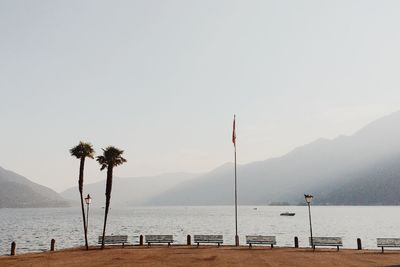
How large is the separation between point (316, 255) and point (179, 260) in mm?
10802

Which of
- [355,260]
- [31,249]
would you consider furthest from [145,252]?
[31,249]

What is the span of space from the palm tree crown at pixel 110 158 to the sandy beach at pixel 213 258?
1029cm

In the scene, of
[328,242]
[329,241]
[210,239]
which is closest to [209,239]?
[210,239]

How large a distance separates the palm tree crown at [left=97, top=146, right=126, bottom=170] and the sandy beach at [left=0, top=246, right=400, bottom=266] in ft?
33.8

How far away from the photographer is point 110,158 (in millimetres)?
40156

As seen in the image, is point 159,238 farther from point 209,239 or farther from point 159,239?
point 209,239

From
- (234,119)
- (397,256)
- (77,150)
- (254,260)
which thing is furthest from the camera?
(234,119)

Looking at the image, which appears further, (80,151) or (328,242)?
(80,151)

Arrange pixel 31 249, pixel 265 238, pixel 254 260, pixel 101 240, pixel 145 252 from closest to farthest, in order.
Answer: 1. pixel 254 260
2. pixel 145 252
3. pixel 265 238
4. pixel 101 240
5. pixel 31 249

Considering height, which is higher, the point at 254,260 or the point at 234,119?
the point at 234,119

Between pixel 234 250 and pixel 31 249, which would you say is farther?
pixel 31 249

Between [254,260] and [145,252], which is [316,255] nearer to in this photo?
[254,260]

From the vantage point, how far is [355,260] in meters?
27.3

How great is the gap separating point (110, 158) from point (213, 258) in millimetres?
16988
